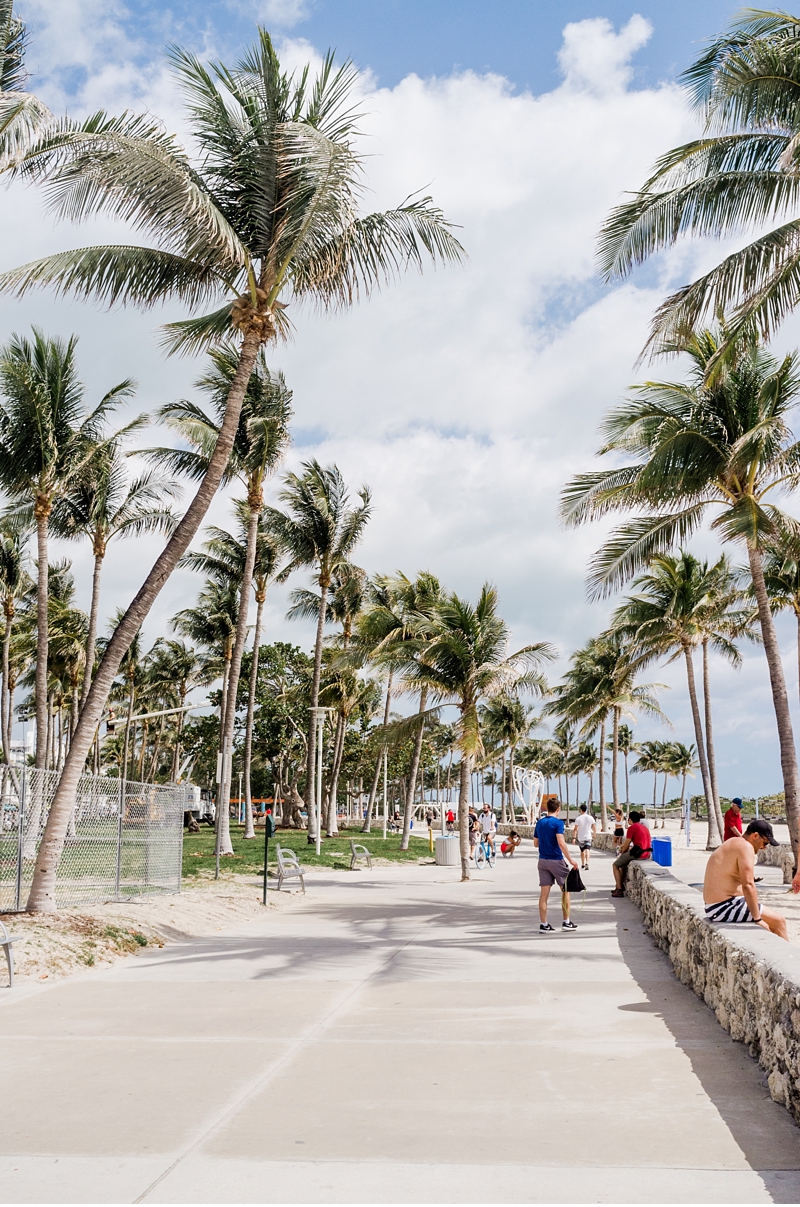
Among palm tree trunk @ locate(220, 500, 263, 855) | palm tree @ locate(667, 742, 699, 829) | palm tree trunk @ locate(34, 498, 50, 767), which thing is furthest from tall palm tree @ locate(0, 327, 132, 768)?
palm tree @ locate(667, 742, 699, 829)

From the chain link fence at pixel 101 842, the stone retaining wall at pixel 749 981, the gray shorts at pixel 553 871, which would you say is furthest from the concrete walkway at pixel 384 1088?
→ the chain link fence at pixel 101 842

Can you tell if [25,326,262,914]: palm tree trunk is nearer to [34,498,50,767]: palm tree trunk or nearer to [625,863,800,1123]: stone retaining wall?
[625,863,800,1123]: stone retaining wall

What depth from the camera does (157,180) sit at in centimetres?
1215

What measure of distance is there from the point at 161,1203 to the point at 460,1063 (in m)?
2.58

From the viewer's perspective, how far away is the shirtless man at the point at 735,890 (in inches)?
299

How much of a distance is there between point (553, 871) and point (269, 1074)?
7.02 m

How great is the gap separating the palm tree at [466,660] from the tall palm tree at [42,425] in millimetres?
8955

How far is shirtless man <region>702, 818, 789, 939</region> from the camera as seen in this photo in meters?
7.59

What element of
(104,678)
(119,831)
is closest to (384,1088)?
(104,678)

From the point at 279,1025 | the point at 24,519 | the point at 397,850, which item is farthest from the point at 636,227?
the point at 397,850

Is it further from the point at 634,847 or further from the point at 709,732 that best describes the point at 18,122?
the point at 709,732

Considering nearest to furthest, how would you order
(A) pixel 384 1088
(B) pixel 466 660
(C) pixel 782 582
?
(A) pixel 384 1088
(B) pixel 466 660
(C) pixel 782 582

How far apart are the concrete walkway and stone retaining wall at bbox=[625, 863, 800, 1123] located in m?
0.15

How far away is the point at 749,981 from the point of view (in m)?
6.04
